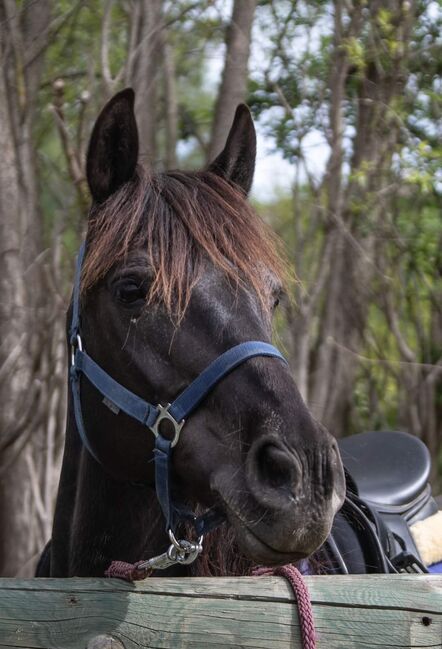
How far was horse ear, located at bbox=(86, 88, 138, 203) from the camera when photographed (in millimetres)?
2207

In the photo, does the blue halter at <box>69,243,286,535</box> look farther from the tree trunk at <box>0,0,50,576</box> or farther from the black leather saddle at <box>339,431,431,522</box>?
the tree trunk at <box>0,0,50,576</box>

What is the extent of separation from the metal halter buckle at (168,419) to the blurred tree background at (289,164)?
1957mm

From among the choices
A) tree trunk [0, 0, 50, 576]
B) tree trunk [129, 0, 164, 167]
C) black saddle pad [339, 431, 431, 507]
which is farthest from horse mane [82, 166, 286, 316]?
tree trunk [129, 0, 164, 167]

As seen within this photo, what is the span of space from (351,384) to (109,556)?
4.52 meters

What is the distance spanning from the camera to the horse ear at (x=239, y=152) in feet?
8.32

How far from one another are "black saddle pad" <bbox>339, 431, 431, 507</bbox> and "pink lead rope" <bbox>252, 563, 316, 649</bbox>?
943 mm

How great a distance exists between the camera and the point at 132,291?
2.05 m

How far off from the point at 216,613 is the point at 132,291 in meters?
0.77

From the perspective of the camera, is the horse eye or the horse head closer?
the horse head

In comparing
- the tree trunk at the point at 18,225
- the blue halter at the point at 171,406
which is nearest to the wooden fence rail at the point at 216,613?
the blue halter at the point at 171,406

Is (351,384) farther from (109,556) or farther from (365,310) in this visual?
(109,556)

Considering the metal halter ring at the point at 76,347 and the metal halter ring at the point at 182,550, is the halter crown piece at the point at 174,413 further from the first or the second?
the metal halter ring at the point at 76,347

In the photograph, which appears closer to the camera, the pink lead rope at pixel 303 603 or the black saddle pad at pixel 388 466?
the pink lead rope at pixel 303 603

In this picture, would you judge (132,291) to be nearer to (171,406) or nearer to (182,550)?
(171,406)
